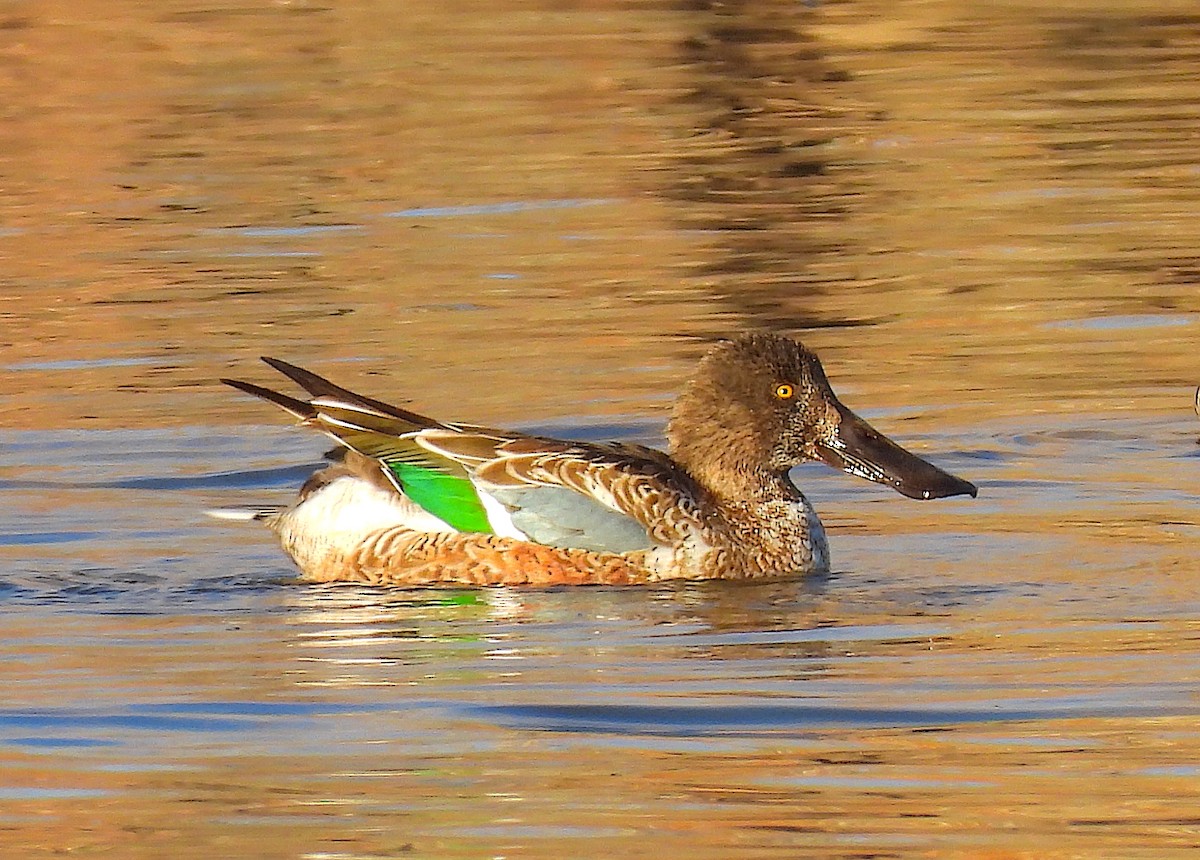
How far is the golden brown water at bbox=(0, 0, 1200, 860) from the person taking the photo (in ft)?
21.0

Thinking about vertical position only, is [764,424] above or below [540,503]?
above

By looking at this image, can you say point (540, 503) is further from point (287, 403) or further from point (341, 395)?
point (287, 403)

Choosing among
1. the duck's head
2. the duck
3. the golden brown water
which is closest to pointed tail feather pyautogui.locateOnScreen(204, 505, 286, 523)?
the duck

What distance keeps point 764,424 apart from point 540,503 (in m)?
0.84

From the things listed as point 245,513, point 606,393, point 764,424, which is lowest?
point 245,513

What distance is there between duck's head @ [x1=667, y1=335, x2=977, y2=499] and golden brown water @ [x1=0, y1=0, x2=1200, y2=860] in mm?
312

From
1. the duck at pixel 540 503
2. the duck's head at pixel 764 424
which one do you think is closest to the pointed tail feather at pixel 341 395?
the duck at pixel 540 503

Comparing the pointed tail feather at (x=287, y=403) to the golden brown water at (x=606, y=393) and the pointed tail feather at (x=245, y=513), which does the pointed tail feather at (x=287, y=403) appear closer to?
the pointed tail feather at (x=245, y=513)

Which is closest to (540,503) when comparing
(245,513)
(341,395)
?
(341,395)

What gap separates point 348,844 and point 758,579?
10.6ft

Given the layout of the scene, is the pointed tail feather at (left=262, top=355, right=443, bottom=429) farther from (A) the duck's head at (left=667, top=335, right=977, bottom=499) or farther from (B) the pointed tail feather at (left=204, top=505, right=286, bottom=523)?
(A) the duck's head at (left=667, top=335, right=977, bottom=499)

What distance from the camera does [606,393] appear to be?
11.6 m

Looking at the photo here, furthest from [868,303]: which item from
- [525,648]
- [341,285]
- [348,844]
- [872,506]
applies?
[348,844]

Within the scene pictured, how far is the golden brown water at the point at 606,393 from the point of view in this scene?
6398 mm
